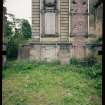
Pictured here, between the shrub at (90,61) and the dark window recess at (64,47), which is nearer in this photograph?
the shrub at (90,61)

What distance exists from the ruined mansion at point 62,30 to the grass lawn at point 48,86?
A: 3.66 ft

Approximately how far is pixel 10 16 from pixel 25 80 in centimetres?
563

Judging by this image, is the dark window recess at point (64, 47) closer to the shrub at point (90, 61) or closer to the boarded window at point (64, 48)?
the boarded window at point (64, 48)

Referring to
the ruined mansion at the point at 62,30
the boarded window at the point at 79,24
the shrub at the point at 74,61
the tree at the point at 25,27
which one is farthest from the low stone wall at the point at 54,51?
the tree at the point at 25,27

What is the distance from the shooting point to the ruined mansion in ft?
47.4

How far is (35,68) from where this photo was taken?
1309 cm

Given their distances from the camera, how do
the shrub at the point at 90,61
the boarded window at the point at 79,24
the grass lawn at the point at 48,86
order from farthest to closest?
the boarded window at the point at 79,24 < the shrub at the point at 90,61 < the grass lawn at the point at 48,86

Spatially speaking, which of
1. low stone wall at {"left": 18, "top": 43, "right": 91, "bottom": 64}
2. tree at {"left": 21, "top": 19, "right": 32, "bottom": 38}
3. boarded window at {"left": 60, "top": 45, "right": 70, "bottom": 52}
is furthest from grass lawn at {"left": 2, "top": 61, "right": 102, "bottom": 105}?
tree at {"left": 21, "top": 19, "right": 32, "bottom": 38}

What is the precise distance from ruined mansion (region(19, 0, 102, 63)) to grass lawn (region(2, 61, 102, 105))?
1115 mm

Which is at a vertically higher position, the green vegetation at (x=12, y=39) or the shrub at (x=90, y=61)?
the green vegetation at (x=12, y=39)

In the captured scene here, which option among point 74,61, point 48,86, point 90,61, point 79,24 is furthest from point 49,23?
point 48,86

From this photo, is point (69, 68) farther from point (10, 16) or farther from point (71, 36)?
point (10, 16)

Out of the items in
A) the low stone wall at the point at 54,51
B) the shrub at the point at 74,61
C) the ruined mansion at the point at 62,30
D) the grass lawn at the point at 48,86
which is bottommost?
the grass lawn at the point at 48,86

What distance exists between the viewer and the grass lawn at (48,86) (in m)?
9.81
